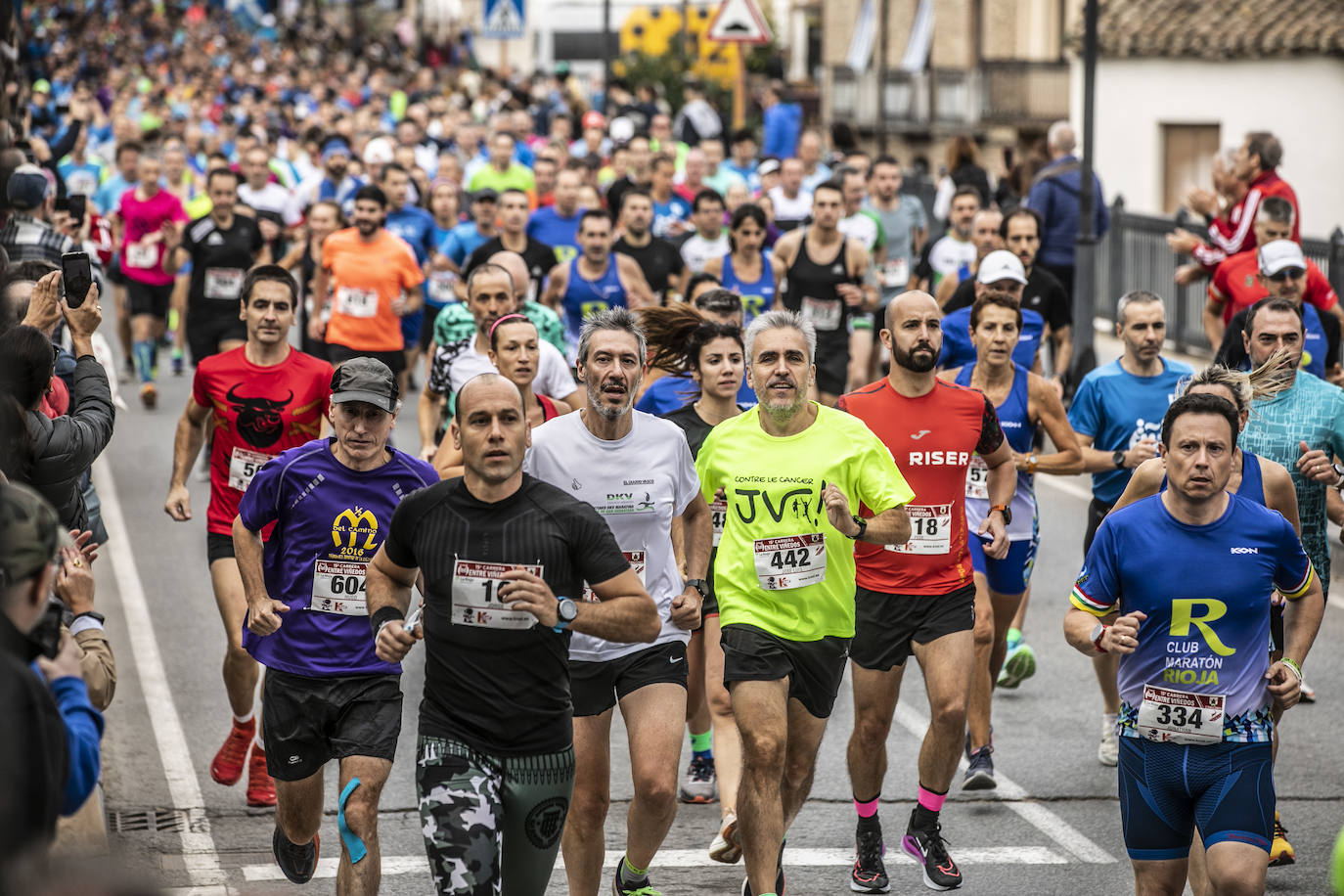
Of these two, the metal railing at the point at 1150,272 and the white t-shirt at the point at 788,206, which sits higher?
the white t-shirt at the point at 788,206

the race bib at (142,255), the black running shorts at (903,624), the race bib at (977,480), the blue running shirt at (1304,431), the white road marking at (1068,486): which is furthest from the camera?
the race bib at (142,255)

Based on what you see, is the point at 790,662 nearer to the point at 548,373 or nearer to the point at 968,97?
the point at 548,373

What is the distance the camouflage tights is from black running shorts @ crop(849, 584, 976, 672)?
6.13 ft

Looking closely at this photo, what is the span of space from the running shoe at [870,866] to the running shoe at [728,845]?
0.42 metres

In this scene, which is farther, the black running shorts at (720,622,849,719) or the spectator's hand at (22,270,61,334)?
the spectator's hand at (22,270,61,334)

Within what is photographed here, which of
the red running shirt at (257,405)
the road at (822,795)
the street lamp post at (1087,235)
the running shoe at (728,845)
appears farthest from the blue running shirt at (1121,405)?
the street lamp post at (1087,235)

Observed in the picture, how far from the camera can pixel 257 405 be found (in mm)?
8117

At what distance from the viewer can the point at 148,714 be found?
29.7 feet

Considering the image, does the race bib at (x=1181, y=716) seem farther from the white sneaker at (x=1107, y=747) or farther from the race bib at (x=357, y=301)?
the race bib at (x=357, y=301)

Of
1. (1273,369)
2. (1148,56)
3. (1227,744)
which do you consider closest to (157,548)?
(1273,369)

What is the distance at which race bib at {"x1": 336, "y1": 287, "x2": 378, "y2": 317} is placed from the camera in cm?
1284

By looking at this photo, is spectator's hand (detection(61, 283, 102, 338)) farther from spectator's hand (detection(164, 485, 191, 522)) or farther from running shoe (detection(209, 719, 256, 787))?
running shoe (detection(209, 719, 256, 787))

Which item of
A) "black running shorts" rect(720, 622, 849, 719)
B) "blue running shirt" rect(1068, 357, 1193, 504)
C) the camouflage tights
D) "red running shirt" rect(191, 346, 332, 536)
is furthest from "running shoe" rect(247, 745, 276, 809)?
"blue running shirt" rect(1068, 357, 1193, 504)

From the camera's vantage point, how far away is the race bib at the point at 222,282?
14.4 m
